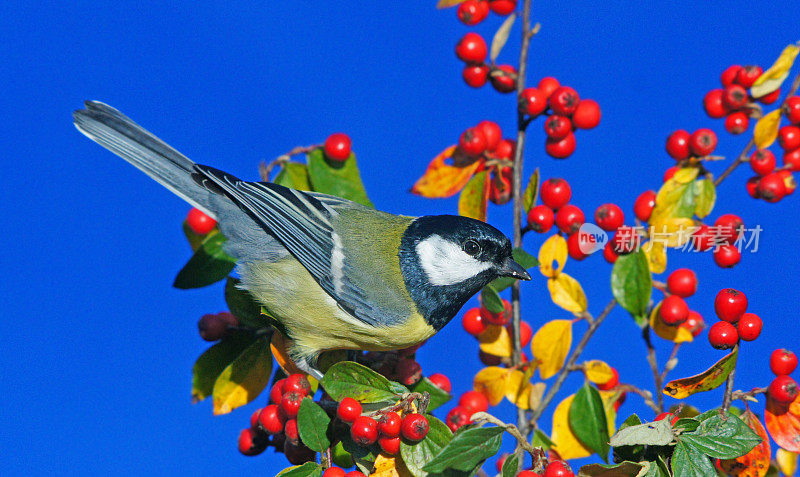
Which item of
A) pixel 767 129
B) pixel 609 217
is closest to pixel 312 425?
pixel 609 217

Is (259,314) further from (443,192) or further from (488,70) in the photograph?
(488,70)

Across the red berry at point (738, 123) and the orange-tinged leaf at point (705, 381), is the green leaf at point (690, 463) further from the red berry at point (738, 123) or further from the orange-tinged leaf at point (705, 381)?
the red berry at point (738, 123)

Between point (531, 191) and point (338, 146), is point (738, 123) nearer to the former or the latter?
point (531, 191)

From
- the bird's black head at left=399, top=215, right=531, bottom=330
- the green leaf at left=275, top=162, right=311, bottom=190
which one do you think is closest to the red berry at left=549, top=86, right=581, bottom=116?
the bird's black head at left=399, top=215, right=531, bottom=330

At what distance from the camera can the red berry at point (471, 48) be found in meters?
1.65

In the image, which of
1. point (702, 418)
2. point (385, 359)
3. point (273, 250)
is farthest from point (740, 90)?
point (273, 250)

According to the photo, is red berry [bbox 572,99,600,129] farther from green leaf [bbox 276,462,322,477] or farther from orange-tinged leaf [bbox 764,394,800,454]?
green leaf [bbox 276,462,322,477]

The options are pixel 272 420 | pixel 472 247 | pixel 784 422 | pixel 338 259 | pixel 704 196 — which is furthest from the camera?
pixel 338 259

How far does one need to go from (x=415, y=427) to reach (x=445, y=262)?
0.59 m

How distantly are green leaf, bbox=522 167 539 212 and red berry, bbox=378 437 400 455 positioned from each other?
0.65 meters

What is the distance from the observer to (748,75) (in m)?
1.58

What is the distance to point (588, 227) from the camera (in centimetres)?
155

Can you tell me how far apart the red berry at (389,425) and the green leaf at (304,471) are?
0.48 feet

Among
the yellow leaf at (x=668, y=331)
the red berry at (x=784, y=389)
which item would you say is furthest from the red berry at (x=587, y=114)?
the red berry at (x=784, y=389)
